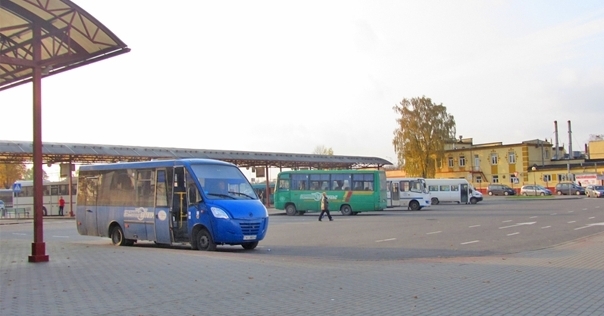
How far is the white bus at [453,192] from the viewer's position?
190ft

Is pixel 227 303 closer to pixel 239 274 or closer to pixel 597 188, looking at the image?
pixel 239 274

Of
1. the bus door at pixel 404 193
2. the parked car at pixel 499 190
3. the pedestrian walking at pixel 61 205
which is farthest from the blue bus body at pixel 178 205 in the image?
the parked car at pixel 499 190

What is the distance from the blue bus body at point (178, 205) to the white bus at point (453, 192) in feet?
142

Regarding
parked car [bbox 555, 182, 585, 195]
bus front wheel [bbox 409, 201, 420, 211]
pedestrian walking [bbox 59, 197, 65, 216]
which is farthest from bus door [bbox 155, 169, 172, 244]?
parked car [bbox 555, 182, 585, 195]

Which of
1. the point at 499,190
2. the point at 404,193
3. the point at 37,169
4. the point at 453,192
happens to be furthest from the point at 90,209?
the point at 499,190

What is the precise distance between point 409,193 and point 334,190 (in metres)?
8.96

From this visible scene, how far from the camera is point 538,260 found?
1364cm

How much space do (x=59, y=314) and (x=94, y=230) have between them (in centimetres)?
1313

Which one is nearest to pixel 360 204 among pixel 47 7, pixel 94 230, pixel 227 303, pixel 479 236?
pixel 479 236

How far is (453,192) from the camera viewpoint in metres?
58.5

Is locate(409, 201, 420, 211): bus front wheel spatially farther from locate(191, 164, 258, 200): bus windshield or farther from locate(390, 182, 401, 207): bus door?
locate(191, 164, 258, 200): bus windshield

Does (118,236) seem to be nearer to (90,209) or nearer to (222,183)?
(90,209)

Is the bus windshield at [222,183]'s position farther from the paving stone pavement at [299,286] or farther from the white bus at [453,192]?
the white bus at [453,192]

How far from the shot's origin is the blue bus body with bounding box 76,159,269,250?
16750 millimetres
